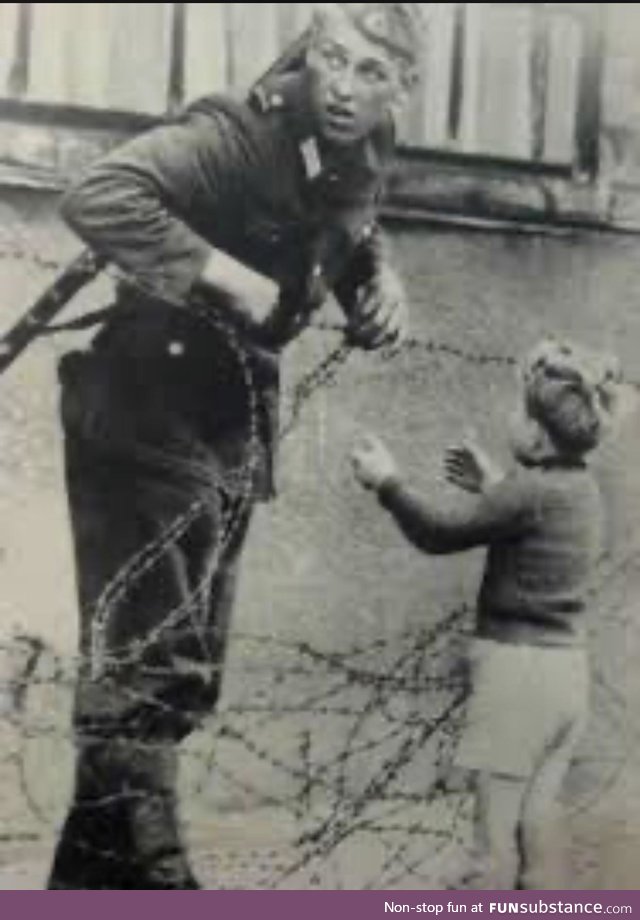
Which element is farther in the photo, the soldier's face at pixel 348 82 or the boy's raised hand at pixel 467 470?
the boy's raised hand at pixel 467 470

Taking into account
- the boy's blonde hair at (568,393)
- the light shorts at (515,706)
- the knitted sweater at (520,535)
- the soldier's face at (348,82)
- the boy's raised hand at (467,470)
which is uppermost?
the soldier's face at (348,82)

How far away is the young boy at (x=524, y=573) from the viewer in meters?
3.68

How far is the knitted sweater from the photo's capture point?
3.67 m

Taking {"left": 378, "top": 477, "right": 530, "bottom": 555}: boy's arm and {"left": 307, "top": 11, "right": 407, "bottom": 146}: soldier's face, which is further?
{"left": 378, "top": 477, "right": 530, "bottom": 555}: boy's arm

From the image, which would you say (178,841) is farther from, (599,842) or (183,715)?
(599,842)

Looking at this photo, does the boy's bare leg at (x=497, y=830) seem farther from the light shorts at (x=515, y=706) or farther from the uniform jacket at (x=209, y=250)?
the uniform jacket at (x=209, y=250)

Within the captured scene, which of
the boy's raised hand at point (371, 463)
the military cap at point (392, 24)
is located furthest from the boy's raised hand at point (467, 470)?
the military cap at point (392, 24)

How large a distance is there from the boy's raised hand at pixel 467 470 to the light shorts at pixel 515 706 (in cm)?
34

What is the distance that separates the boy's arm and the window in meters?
0.72

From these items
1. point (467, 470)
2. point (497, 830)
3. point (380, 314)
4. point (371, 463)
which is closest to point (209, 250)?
point (380, 314)

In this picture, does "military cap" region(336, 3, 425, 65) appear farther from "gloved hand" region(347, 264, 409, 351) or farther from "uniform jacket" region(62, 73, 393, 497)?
"gloved hand" region(347, 264, 409, 351)

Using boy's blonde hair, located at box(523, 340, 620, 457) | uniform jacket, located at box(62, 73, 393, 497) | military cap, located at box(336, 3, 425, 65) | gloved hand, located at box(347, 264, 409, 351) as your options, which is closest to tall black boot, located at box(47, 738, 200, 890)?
uniform jacket, located at box(62, 73, 393, 497)
